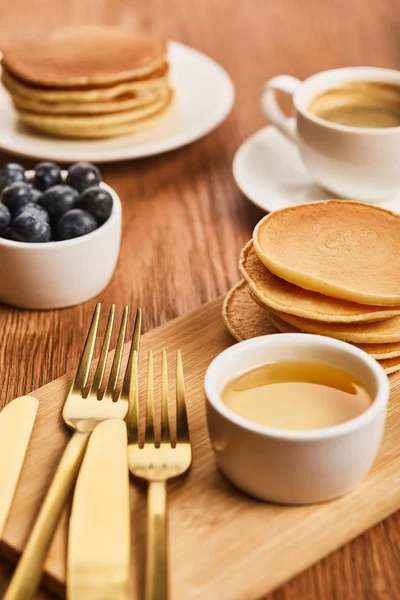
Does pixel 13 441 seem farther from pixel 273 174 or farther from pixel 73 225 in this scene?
pixel 273 174

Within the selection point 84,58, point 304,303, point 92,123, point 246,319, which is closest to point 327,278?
point 304,303

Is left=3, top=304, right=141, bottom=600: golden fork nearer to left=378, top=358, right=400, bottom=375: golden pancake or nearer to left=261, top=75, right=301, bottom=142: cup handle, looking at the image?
left=378, top=358, right=400, bottom=375: golden pancake

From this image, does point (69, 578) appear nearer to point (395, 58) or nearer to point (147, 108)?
point (147, 108)

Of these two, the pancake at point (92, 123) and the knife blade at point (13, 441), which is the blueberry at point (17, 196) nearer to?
the knife blade at point (13, 441)

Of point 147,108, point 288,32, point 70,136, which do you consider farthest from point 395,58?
point 70,136

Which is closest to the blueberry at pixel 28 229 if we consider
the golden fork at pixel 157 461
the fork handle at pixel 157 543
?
the golden fork at pixel 157 461

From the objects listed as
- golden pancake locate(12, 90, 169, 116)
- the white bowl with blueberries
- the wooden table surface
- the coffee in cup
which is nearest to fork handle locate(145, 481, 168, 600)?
the wooden table surface

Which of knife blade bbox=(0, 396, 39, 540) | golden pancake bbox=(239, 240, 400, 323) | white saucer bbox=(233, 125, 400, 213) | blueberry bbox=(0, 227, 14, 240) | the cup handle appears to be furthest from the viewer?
the cup handle
